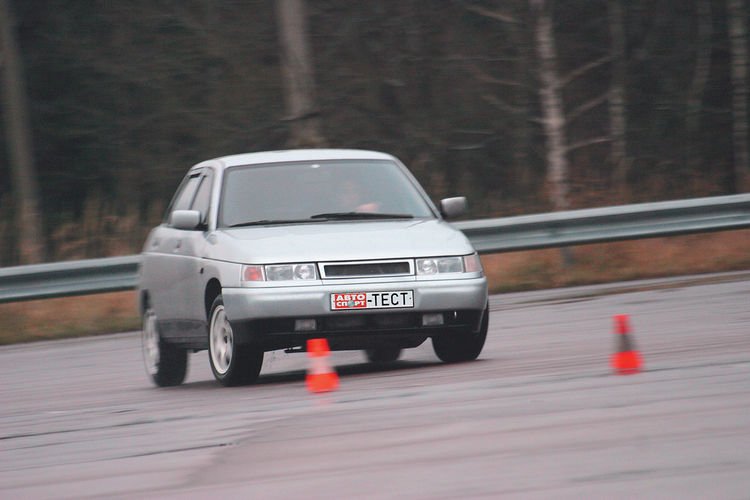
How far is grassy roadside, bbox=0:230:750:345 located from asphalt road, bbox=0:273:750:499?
4.60 m

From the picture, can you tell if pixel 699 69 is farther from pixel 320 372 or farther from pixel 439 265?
pixel 320 372

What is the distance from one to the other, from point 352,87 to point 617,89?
4452 mm

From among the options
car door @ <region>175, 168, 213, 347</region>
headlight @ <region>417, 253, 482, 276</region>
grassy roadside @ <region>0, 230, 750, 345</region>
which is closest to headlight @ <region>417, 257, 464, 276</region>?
headlight @ <region>417, 253, 482, 276</region>

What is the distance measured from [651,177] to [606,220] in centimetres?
341

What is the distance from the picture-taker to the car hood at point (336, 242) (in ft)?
30.6

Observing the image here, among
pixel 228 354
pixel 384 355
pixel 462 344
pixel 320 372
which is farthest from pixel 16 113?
pixel 320 372

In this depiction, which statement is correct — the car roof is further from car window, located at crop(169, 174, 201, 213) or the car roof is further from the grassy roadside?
the grassy roadside

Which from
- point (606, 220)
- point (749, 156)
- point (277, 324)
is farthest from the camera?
point (749, 156)

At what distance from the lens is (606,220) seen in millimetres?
16172

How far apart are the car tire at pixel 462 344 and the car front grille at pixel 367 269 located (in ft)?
2.21

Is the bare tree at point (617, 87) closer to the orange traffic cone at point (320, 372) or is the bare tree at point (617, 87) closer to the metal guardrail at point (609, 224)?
the metal guardrail at point (609, 224)

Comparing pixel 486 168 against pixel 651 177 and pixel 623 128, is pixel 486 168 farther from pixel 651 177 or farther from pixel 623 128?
pixel 651 177

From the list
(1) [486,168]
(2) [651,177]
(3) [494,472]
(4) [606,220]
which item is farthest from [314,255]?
(1) [486,168]

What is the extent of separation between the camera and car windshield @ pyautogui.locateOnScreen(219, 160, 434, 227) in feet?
33.2
